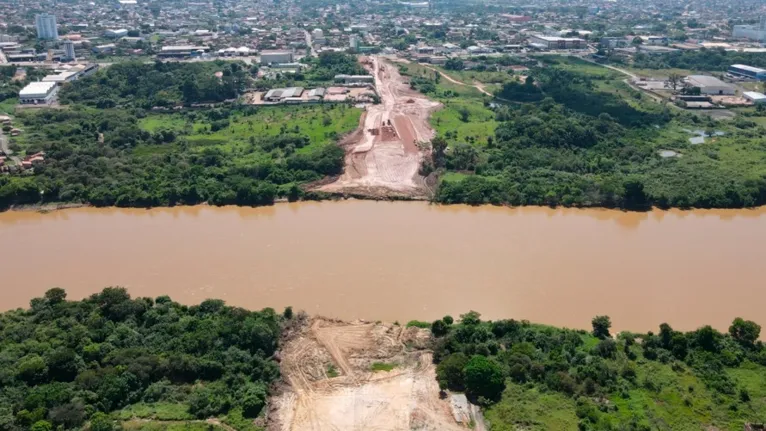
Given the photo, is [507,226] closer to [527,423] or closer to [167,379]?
[527,423]

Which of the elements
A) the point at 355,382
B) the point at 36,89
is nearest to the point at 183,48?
the point at 36,89

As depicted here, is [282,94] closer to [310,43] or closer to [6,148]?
[6,148]

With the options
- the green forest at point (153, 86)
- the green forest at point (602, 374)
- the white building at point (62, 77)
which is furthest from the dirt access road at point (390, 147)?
the white building at point (62, 77)

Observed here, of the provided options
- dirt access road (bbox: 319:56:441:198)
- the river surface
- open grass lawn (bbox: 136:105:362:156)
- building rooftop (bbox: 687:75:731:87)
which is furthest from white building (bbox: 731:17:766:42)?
open grass lawn (bbox: 136:105:362:156)

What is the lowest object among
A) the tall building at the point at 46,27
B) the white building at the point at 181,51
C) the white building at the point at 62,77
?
the white building at the point at 62,77

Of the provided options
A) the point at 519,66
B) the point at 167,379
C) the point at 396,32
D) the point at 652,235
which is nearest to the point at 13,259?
the point at 167,379

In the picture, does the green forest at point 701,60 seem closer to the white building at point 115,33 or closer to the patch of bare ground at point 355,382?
the patch of bare ground at point 355,382
